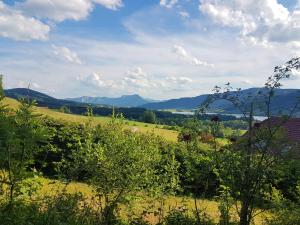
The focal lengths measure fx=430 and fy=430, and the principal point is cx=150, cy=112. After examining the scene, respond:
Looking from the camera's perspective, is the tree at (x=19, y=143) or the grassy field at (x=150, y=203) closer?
the tree at (x=19, y=143)

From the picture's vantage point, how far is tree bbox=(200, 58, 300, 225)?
870cm

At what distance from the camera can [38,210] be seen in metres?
9.03

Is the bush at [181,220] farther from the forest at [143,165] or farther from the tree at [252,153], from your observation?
the tree at [252,153]

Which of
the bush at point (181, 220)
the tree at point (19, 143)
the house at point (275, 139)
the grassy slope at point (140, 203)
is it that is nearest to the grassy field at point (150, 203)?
the grassy slope at point (140, 203)

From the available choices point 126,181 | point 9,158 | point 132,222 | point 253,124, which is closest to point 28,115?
point 9,158

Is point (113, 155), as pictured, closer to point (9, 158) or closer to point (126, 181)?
point (126, 181)

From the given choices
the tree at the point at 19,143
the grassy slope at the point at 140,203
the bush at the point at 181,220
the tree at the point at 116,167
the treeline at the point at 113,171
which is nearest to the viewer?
the tree at the point at 19,143

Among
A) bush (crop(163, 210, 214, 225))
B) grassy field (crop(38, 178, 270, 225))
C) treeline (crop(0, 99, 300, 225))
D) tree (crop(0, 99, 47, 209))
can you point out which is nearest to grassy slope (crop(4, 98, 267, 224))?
grassy field (crop(38, 178, 270, 225))

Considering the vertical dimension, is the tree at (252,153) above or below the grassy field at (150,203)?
above

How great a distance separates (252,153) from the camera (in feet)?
29.3

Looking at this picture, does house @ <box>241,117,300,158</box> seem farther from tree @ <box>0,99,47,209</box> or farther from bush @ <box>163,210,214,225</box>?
tree @ <box>0,99,47,209</box>

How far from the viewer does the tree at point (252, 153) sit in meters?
8.70

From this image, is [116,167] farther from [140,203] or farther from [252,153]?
[252,153]

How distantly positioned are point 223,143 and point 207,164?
2.80 feet
